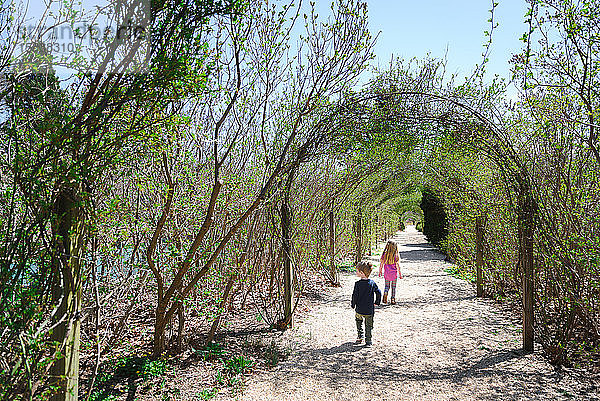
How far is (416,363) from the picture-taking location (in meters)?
5.04

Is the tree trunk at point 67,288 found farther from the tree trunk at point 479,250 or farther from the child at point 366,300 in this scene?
the tree trunk at point 479,250

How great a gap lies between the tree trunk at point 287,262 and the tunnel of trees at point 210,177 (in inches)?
1.1

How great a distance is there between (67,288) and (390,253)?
642 centimetres

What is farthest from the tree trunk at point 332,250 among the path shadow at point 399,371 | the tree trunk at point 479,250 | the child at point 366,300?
the path shadow at point 399,371

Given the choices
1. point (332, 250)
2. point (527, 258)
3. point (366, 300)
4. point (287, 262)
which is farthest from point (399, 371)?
point (332, 250)

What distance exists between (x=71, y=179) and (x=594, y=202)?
4625 millimetres

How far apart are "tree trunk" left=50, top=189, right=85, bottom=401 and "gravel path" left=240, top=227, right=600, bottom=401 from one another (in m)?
1.79

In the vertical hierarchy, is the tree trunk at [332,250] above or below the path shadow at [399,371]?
above

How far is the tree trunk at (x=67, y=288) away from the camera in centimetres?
262

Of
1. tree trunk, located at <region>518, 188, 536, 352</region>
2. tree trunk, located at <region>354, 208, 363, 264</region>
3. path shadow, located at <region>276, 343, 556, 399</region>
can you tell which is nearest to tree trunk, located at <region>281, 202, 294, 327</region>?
path shadow, located at <region>276, 343, 556, 399</region>

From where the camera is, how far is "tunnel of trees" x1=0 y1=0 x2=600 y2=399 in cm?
254

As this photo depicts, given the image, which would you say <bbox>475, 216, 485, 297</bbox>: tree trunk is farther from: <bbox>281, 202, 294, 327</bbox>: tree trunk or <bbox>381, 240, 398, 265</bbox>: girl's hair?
<bbox>281, 202, 294, 327</bbox>: tree trunk

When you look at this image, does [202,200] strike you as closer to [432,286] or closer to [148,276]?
[148,276]

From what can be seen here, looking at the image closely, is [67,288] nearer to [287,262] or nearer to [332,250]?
[287,262]
